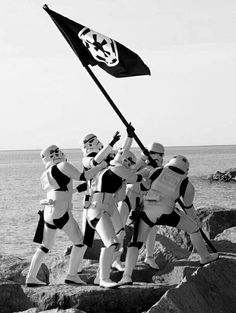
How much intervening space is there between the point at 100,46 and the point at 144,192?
2.73m

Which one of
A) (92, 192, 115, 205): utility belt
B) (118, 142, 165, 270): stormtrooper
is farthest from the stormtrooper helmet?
(118, 142, 165, 270): stormtrooper

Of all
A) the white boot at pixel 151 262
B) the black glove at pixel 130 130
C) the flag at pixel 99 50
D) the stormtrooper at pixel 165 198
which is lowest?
the white boot at pixel 151 262

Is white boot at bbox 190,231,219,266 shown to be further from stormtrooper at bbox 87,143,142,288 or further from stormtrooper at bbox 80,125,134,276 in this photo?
stormtrooper at bbox 87,143,142,288

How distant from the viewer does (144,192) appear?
43.2ft

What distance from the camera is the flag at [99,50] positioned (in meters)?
13.3

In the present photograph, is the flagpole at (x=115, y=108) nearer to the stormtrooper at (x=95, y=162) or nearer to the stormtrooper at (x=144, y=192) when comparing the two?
the stormtrooper at (x=144, y=192)

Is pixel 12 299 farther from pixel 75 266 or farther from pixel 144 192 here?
pixel 144 192

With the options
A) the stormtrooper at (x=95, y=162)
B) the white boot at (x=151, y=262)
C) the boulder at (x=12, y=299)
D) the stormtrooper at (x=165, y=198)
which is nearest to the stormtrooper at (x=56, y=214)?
the stormtrooper at (x=95, y=162)

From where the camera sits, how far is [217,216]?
18984 millimetres

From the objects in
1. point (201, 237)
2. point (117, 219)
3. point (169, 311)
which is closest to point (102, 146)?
point (117, 219)

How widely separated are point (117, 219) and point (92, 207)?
3.86 feet

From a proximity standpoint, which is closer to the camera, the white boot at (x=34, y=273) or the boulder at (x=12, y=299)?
the boulder at (x=12, y=299)

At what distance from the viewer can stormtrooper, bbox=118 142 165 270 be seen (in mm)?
13469

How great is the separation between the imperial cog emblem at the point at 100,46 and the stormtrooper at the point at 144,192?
1.83 m
